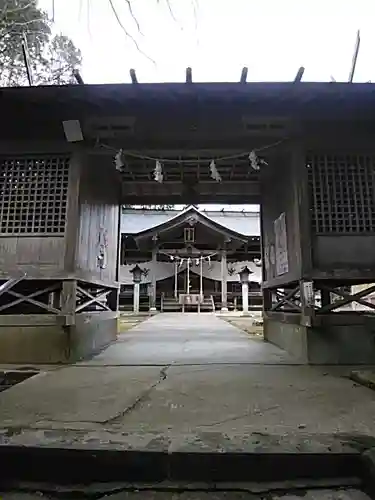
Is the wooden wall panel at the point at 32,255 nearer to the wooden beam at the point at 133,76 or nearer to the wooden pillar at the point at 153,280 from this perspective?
the wooden beam at the point at 133,76

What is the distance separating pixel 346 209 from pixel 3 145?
5229 millimetres

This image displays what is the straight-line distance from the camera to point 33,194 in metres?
5.34

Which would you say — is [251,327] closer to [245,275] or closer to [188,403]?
[188,403]

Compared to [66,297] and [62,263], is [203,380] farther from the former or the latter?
[62,263]

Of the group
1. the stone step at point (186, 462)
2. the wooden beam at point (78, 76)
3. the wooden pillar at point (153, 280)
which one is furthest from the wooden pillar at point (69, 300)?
the wooden pillar at point (153, 280)

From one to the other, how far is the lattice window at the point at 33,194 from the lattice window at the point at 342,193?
12.3 ft

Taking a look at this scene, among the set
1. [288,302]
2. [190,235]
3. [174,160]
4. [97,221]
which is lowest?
[288,302]

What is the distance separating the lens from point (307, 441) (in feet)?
5.96

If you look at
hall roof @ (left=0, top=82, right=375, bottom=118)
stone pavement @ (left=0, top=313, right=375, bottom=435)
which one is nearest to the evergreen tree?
hall roof @ (left=0, top=82, right=375, bottom=118)

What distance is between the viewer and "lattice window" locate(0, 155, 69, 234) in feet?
17.1

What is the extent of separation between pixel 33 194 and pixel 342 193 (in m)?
4.67

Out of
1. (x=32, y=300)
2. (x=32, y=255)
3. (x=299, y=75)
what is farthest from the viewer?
(x=32, y=255)

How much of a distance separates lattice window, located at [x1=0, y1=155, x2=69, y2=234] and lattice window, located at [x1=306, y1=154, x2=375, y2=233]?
3740 mm

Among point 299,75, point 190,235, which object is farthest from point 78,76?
point 190,235
